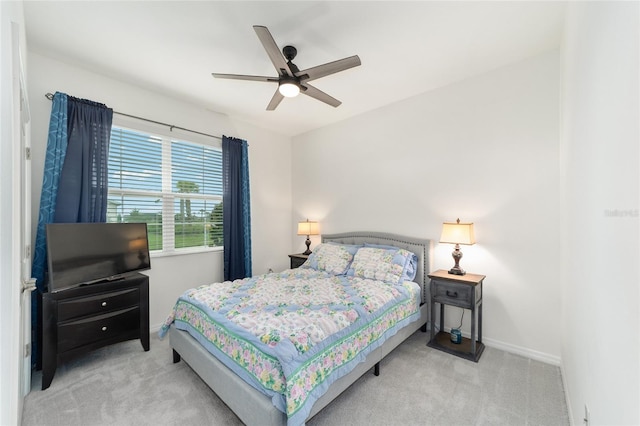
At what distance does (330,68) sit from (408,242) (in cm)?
224

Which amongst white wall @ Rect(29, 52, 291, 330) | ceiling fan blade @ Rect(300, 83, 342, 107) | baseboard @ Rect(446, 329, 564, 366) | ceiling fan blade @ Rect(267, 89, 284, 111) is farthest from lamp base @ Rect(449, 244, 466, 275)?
white wall @ Rect(29, 52, 291, 330)

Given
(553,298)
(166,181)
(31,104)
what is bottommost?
(553,298)

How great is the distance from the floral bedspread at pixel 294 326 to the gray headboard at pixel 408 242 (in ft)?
1.17

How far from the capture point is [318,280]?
301 cm

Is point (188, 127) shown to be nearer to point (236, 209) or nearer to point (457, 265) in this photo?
point (236, 209)

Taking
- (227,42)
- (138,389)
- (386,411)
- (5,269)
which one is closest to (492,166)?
(386,411)

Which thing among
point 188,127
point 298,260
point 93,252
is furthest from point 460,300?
point 188,127

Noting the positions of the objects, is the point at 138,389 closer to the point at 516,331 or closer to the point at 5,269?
the point at 5,269

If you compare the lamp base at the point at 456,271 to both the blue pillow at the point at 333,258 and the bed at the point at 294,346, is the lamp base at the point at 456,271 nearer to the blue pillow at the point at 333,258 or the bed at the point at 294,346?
the bed at the point at 294,346

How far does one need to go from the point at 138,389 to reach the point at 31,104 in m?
2.71

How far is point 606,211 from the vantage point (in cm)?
103

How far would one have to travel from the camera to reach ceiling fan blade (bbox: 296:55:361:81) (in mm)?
1964

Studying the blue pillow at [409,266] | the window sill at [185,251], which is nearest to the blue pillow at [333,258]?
the blue pillow at [409,266]

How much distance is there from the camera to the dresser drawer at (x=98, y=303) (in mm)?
2299
